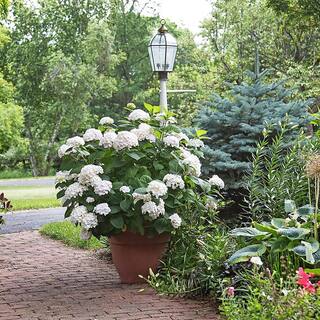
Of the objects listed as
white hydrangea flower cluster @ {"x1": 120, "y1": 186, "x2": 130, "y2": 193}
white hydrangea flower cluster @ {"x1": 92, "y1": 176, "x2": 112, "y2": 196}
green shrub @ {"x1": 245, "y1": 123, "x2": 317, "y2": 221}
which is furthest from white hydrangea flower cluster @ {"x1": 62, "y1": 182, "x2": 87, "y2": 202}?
green shrub @ {"x1": 245, "y1": 123, "x2": 317, "y2": 221}

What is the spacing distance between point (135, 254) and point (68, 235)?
310cm

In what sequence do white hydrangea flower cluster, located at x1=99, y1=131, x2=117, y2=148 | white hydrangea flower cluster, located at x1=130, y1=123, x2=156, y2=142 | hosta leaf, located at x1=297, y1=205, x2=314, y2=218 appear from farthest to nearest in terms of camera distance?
white hydrangea flower cluster, located at x1=130, y1=123, x2=156, y2=142 < white hydrangea flower cluster, located at x1=99, y1=131, x2=117, y2=148 < hosta leaf, located at x1=297, y1=205, x2=314, y2=218

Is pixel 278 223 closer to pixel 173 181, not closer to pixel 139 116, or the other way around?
pixel 173 181

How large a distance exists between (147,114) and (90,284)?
1710 millimetres

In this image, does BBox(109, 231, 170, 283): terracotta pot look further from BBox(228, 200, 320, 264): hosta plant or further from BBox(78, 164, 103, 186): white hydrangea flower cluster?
BBox(228, 200, 320, 264): hosta plant

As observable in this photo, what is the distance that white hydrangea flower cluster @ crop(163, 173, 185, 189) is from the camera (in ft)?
17.1

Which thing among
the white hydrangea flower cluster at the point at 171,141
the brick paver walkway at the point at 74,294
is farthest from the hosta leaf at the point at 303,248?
the white hydrangea flower cluster at the point at 171,141

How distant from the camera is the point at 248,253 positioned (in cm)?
461

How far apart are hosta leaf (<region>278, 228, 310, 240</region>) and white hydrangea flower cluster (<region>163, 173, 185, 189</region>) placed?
3.34ft

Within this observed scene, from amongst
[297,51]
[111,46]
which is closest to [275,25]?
[297,51]

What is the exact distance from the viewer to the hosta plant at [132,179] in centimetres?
511

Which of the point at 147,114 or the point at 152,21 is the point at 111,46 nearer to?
the point at 152,21

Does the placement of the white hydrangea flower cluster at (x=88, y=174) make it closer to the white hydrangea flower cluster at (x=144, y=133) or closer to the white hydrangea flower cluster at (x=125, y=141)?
the white hydrangea flower cluster at (x=125, y=141)

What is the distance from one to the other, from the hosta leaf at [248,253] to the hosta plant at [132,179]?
0.71 meters
